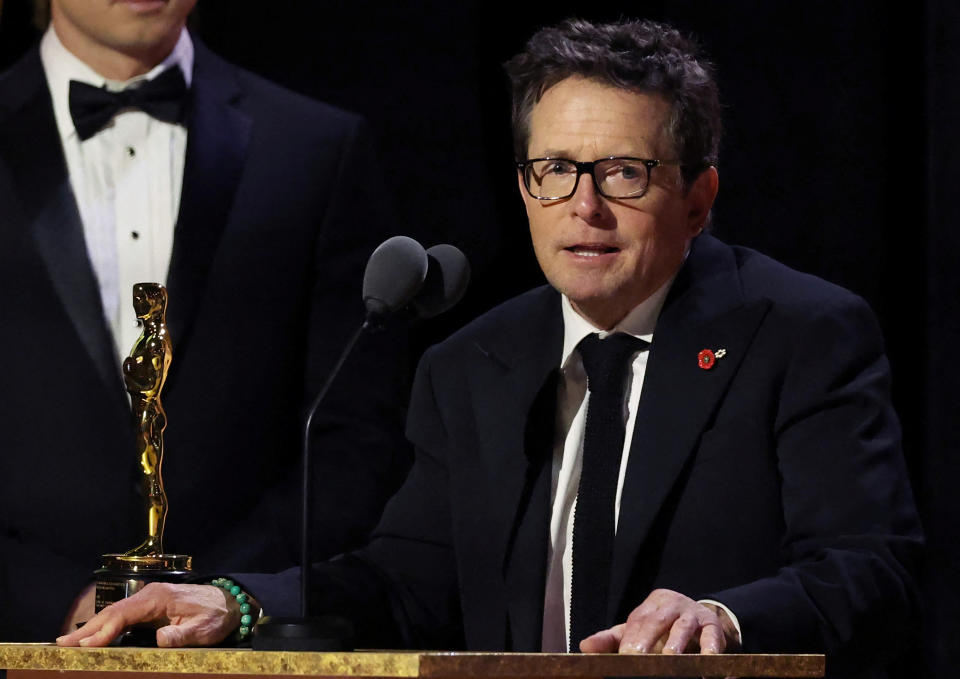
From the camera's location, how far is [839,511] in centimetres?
225

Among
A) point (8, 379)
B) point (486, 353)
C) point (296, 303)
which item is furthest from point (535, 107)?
point (8, 379)

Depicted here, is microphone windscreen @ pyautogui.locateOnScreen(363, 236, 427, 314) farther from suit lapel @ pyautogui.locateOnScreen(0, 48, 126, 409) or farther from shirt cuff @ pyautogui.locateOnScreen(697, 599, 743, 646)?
suit lapel @ pyautogui.locateOnScreen(0, 48, 126, 409)

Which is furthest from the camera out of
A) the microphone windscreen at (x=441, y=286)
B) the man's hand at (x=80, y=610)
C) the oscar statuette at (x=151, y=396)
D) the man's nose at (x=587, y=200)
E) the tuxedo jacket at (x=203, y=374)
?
the tuxedo jacket at (x=203, y=374)

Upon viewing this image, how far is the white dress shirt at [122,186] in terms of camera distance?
290 cm

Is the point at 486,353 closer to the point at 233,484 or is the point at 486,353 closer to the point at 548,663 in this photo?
the point at 233,484

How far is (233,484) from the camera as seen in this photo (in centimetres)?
294

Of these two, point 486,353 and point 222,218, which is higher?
point 222,218

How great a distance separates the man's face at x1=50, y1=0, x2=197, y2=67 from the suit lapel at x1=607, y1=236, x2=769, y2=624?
1.19 m

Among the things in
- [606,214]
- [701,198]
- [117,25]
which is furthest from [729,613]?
[117,25]

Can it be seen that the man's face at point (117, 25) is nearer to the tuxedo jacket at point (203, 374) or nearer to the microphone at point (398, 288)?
the tuxedo jacket at point (203, 374)

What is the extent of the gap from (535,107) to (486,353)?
17.1 inches

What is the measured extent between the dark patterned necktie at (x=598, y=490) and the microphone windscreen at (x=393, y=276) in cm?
53

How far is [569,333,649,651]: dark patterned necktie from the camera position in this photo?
236cm

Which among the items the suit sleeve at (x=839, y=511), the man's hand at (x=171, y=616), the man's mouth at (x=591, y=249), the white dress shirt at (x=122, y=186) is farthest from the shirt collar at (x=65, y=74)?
the suit sleeve at (x=839, y=511)
